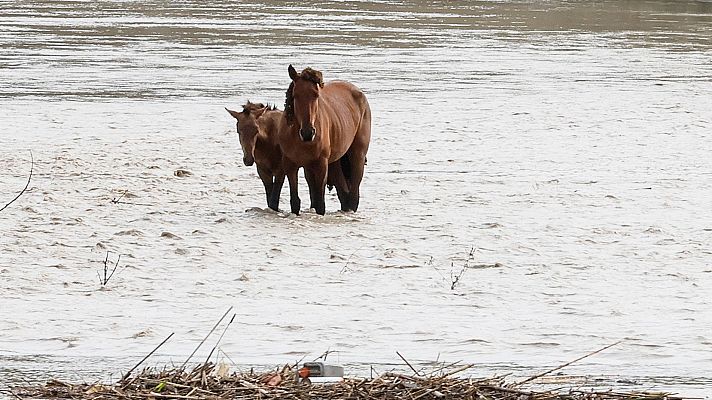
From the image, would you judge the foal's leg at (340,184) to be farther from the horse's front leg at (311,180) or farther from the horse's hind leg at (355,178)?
the horse's front leg at (311,180)

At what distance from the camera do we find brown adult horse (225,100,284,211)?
11.9 m

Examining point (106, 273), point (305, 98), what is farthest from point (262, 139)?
point (106, 273)

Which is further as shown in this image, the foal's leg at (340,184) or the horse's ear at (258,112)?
the foal's leg at (340,184)

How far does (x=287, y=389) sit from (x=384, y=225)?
5.78 metres

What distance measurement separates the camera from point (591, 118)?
1967 centimetres

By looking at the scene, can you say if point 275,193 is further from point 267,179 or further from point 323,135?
point 323,135

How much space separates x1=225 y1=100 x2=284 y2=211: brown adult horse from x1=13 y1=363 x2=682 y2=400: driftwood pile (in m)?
5.33

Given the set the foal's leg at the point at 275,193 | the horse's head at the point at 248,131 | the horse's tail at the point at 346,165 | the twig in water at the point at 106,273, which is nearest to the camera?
the twig in water at the point at 106,273

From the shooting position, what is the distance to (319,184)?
39.9 feet

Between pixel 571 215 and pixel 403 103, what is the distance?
856 centimetres

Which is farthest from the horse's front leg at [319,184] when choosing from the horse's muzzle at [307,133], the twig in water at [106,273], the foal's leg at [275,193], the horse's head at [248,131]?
the twig in water at [106,273]

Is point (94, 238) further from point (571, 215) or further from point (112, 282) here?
point (571, 215)

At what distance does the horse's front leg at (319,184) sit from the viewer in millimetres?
12023

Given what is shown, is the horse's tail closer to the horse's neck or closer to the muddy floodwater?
the muddy floodwater
